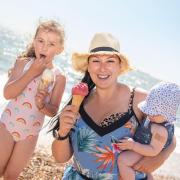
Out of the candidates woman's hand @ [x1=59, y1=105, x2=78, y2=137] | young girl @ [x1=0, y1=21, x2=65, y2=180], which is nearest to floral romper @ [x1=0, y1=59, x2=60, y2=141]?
young girl @ [x1=0, y1=21, x2=65, y2=180]

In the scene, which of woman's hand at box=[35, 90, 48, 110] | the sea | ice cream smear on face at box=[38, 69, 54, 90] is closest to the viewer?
woman's hand at box=[35, 90, 48, 110]

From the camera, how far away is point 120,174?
11.5ft

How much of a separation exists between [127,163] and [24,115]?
1408 millimetres

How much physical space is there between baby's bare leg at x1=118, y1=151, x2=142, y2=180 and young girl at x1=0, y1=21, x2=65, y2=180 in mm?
1013

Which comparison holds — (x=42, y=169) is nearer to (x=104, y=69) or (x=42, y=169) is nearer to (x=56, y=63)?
(x=104, y=69)

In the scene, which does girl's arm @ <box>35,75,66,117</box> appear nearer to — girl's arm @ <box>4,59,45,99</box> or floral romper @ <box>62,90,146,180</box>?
girl's arm @ <box>4,59,45,99</box>

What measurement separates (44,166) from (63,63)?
101 ft

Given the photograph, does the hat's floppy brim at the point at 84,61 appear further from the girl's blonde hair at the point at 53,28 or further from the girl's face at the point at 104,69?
the girl's blonde hair at the point at 53,28

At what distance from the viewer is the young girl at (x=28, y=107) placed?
4.24 meters

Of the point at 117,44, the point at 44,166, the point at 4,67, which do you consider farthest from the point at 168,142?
the point at 4,67

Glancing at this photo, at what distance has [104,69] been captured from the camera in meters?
3.60

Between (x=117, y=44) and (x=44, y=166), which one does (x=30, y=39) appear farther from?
(x=44, y=166)

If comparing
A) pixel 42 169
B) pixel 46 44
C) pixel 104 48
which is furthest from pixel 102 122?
pixel 42 169

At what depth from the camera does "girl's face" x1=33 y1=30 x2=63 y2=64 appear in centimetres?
426
